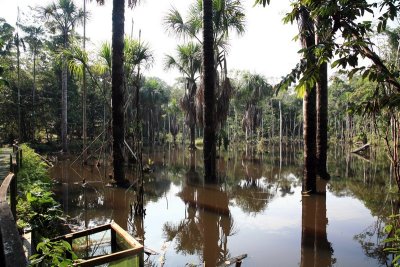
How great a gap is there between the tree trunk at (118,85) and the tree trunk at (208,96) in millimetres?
Result: 3055

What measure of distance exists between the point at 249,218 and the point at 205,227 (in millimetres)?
1427

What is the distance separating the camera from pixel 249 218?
8.90m

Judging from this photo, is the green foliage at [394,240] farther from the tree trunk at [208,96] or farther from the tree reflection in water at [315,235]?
the tree trunk at [208,96]

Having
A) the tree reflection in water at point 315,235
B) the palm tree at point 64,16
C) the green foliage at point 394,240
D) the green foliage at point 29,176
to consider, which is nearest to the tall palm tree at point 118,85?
the green foliage at point 29,176

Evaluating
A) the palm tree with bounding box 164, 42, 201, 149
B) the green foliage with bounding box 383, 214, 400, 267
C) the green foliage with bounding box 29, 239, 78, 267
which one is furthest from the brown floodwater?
the palm tree with bounding box 164, 42, 201, 149

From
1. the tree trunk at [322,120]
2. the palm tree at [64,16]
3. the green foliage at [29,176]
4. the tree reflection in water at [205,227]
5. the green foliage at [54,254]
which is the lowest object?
the tree reflection in water at [205,227]

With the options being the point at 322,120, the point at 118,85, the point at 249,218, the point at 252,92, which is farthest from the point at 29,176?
the point at 252,92

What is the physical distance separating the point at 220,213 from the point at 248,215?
0.75m

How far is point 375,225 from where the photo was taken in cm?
791

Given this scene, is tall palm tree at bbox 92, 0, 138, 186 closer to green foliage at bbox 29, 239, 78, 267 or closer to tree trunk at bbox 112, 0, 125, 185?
tree trunk at bbox 112, 0, 125, 185

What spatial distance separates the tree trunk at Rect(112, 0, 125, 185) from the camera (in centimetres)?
1166

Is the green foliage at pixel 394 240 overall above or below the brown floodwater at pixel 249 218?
above

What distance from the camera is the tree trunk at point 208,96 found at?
12.9 metres

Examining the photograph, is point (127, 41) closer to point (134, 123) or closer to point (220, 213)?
point (134, 123)
